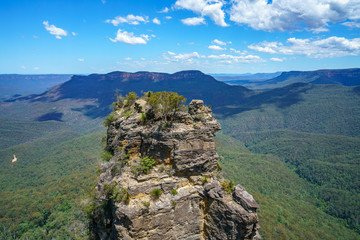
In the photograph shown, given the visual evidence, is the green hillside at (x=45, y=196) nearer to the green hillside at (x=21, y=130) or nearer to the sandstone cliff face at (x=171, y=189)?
the sandstone cliff face at (x=171, y=189)

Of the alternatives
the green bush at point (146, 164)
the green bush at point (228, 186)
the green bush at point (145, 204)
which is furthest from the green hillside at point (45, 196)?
the green bush at point (228, 186)

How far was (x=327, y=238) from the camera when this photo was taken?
58.3 m

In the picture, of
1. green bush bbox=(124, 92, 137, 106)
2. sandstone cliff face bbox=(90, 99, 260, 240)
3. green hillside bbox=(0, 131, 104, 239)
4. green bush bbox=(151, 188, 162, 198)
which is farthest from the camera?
green hillside bbox=(0, 131, 104, 239)

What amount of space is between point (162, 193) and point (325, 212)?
316 feet

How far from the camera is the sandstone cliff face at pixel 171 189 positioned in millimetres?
13422

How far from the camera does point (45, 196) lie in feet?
176

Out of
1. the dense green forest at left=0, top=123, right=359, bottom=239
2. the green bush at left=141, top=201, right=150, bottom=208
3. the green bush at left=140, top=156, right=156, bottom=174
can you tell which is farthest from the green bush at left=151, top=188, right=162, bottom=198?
the dense green forest at left=0, top=123, right=359, bottom=239

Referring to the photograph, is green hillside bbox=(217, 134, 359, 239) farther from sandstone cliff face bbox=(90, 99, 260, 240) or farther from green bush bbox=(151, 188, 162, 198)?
green bush bbox=(151, 188, 162, 198)

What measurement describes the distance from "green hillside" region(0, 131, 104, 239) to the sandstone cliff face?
6935 millimetres

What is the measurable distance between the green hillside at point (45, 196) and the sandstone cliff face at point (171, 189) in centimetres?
693

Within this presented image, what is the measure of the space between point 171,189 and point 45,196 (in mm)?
57086

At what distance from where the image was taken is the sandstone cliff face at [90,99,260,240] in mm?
13422

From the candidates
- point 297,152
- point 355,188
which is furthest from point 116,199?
point 297,152

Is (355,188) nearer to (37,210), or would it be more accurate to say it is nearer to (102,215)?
(102,215)
